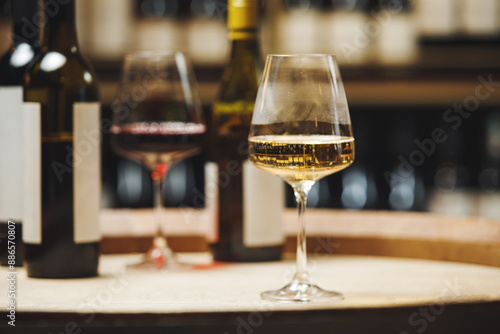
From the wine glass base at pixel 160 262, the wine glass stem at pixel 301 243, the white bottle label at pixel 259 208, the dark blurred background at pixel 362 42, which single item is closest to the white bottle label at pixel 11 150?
the wine glass base at pixel 160 262

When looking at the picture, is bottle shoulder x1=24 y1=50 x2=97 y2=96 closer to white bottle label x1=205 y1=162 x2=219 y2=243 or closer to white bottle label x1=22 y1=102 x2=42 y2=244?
white bottle label x1=22 y1=102 x2=42 y2=244

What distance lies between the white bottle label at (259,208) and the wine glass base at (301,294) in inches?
11.4

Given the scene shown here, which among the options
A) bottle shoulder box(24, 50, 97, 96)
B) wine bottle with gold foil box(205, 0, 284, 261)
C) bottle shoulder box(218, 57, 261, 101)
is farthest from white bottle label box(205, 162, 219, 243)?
bottle shoulder box(24, 50, 97, 96)

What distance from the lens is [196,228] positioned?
4.70ft

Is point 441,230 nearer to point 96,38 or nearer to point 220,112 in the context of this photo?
point 220,112

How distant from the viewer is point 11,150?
1178 mm

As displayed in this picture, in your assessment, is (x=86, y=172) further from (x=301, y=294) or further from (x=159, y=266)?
(x=301, y=294)

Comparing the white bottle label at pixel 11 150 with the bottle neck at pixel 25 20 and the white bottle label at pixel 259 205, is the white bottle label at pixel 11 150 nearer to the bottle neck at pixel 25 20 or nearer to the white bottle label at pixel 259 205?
the bottle neck at pixel 25 20

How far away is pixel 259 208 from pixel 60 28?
399 mm

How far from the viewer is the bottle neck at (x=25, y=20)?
3.94ft

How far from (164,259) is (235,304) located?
0.35 m

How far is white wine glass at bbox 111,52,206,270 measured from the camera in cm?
123

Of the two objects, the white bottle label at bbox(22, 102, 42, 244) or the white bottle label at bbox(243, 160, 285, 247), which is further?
the white bottle label at bbox(243, 160, 285, 247)

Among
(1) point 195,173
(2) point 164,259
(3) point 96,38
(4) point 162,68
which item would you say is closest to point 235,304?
(2) point 164,259
